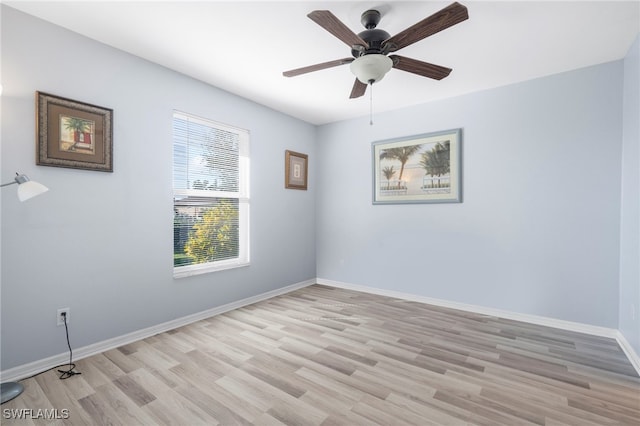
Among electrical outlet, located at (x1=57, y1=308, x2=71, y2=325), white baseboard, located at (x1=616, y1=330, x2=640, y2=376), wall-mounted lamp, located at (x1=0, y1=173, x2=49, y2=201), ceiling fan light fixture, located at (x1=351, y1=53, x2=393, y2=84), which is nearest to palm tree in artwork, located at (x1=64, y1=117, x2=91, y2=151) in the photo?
wall-mounted lamp, located at (x1=0, y1=173, x2=49, y2=201)

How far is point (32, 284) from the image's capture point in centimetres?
212

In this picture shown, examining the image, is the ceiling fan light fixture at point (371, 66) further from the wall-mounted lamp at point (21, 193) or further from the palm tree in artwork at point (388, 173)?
the wall-mounted lamp at point (21, 193)

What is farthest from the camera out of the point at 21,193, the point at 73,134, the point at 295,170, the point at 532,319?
the point at 295,170

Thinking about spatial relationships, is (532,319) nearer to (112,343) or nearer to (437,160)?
(437,160)

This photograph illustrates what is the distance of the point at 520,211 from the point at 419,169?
4.03ft

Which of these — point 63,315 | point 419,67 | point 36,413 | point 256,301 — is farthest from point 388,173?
point 36,413

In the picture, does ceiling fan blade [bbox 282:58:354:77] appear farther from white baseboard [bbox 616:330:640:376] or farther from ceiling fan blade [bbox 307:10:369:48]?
white baseboard [bbox 616:330:640:376]

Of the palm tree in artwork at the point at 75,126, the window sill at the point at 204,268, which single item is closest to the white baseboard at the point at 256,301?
the window sill at the point at 204,268

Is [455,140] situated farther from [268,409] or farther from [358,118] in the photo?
[268,409]

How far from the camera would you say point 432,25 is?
1.76 meters

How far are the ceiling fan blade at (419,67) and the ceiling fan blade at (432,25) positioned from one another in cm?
14

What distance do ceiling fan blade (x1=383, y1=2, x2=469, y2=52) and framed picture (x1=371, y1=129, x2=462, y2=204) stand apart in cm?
193

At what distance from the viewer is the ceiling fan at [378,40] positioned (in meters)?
1.71

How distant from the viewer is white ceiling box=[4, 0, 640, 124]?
6.67ft
